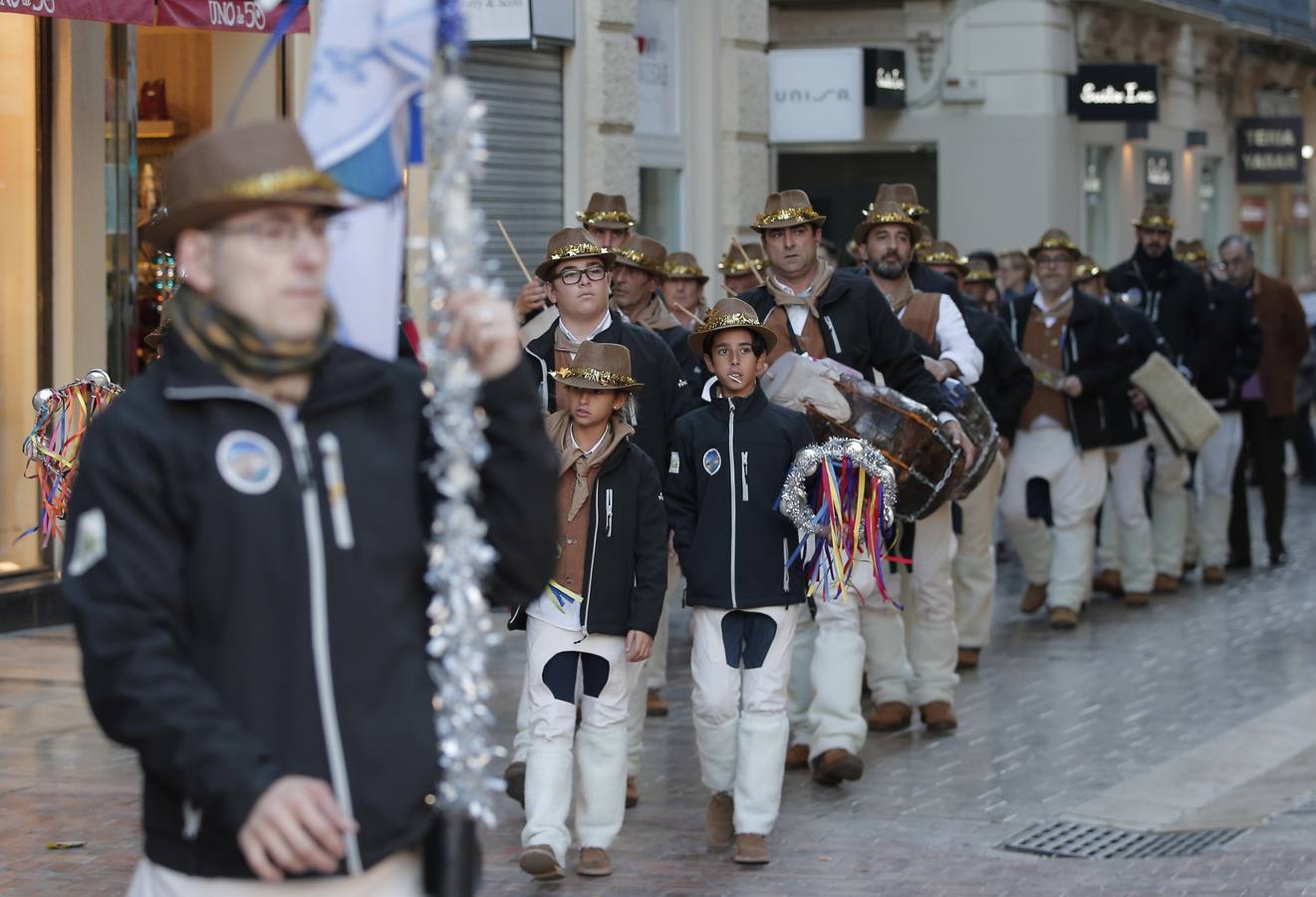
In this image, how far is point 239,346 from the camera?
3.24 metres

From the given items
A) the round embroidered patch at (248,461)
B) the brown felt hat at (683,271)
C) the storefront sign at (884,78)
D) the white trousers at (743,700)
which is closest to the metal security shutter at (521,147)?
the brown felt hat at (683,271)

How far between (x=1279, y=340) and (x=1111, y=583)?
2801 millimetres

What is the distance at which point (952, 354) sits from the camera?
10.2m

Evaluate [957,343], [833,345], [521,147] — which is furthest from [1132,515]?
[833,345]

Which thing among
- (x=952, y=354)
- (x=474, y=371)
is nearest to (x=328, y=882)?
(x=474, y=371)

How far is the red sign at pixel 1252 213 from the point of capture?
1345 inches

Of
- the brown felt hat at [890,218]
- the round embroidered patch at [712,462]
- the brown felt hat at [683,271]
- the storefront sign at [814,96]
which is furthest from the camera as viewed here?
the storefront sign at [814,96]

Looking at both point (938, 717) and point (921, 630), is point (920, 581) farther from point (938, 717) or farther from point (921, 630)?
point (938, 717)

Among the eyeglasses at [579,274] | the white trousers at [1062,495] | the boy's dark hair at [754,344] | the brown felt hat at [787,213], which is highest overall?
the brown felt hat at [787,213]

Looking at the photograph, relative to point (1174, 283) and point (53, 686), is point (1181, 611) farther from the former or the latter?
point (53, 686)

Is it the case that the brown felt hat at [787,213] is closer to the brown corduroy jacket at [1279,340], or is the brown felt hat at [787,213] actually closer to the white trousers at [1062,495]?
the white trousers at [1062,495]

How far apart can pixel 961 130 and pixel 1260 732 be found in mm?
16057

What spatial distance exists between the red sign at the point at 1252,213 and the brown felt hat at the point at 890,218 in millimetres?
24684


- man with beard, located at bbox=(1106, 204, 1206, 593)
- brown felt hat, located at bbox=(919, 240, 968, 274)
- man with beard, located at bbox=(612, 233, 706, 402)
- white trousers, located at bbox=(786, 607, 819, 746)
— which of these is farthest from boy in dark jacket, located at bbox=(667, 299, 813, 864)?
man with beard, located at bbox=(1106, 204, 1206, 593)
